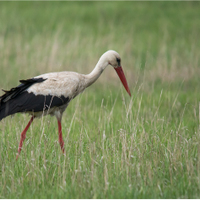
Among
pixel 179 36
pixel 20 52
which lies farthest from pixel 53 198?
pixel 179 36

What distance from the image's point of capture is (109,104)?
8.26 m

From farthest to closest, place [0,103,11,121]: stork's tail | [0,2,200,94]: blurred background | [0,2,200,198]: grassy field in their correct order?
1. [0,2,200,94]: blurred background
2. [0,103,11,121]: stork's tail
3. [0,2,200,198]: grassy field

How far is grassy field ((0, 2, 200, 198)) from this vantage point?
388 centimetres

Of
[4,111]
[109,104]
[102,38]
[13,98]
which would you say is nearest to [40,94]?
[13,98]

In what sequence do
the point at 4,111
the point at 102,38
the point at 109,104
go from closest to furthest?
the point at 4,111, the point at 109,104, the point at 102,38

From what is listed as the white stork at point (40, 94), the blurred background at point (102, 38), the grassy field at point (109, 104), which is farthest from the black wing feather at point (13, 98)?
the blurred background at point (102, 38)

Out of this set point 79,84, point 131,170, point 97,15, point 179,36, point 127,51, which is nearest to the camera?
point 131,170

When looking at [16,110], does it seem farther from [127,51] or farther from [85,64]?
[127,51]

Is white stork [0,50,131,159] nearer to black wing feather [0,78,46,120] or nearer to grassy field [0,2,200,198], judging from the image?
black wing feather [0,78,46,120]

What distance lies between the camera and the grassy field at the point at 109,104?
12.7 ft

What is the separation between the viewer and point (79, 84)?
17.0 ft

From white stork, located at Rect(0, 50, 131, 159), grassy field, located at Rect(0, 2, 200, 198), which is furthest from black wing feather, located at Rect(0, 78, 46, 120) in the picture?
grassy field, located at Rect(0, 2, 200, 198)

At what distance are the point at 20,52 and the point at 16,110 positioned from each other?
20.0 ft

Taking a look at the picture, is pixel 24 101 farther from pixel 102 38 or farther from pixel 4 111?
pixel 102 38
